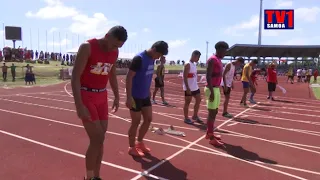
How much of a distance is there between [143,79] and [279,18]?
1944 inches

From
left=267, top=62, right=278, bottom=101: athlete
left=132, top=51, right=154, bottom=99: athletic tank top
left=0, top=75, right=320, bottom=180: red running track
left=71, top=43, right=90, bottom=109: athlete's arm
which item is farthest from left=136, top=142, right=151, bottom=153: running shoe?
left=267, top=62, right=278, bottom=101: athlete

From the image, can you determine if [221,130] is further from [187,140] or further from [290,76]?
[290,76]

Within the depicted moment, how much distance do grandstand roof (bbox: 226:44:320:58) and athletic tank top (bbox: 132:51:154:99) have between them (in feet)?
187

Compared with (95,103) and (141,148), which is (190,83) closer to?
(141,148)

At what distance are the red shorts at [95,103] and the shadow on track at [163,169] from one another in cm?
115

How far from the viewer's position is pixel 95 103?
12.8ft

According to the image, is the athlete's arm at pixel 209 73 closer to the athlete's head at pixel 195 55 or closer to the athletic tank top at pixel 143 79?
the athletic tank top at pixel 143 79

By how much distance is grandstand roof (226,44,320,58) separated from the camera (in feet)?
200

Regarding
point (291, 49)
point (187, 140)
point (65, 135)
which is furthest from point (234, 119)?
point (291, 49)

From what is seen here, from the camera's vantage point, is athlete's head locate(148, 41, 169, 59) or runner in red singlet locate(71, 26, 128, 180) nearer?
runner in red singlet locate(71, 26, 128, 180)

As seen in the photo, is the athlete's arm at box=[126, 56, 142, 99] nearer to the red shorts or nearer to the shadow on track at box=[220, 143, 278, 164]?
the red shorts

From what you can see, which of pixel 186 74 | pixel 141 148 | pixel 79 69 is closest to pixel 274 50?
pixel 186 74

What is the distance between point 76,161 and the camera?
5.18 meters

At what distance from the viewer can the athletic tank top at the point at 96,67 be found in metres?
3.78
